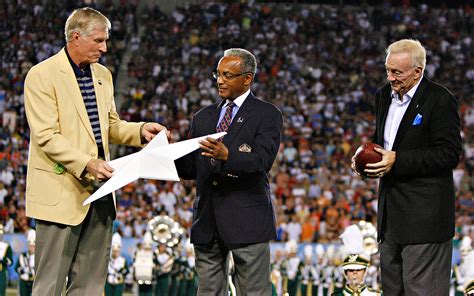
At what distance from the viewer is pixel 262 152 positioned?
491 cm

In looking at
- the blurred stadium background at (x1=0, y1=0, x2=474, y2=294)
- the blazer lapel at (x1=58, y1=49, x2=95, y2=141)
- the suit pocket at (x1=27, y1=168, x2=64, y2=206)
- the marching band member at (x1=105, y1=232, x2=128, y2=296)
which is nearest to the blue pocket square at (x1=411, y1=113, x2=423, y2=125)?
the blazer lapel at (x1=58, y1=49, x2=95, y2=141)

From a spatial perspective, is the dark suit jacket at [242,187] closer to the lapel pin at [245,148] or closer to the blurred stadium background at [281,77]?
the lapel pin at [245,148]

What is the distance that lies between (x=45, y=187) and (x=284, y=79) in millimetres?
16861

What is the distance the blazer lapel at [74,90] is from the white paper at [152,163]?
0.96ft

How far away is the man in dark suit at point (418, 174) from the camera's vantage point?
4.72 metres

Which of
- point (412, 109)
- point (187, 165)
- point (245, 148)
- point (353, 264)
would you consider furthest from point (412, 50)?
point (353, 264)

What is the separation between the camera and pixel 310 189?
17.0 metres

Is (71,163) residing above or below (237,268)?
above

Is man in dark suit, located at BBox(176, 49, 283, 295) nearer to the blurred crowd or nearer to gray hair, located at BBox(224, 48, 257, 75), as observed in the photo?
Answer: gray hair, located at BBox(224, 48, 257, 75)

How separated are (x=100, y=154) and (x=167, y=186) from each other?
455 inches

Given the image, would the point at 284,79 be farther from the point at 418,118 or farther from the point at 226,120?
the point at 418,118

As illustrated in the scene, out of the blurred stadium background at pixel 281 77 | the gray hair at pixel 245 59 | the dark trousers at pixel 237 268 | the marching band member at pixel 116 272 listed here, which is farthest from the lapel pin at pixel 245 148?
the blurred stadium background at pixel 281 77

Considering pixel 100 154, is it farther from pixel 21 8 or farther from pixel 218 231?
pixel 21 8

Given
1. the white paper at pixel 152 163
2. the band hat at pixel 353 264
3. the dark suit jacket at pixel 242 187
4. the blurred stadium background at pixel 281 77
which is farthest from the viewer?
the blurred stadium background at pixel 281 77
